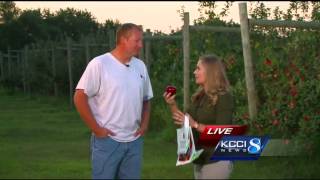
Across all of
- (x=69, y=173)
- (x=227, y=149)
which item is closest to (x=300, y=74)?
(x=69, y=173)

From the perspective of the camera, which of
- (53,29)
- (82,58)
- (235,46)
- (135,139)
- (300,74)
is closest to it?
(135,139)

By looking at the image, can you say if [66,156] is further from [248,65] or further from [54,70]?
[54,70]

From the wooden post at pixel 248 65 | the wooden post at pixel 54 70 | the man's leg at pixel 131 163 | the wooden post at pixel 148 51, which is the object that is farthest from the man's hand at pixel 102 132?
the wooden post at pixel 54 70

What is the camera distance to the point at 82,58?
20203 millimetres

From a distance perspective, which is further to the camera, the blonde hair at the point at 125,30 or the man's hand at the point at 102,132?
the blonde hair at the point at 125,30

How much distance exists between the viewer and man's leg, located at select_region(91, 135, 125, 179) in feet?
16.3

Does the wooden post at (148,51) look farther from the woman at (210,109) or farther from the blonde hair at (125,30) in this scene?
the woman at (210,109)

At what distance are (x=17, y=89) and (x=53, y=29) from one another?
25.2 ft

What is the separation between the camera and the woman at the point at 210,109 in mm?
4754

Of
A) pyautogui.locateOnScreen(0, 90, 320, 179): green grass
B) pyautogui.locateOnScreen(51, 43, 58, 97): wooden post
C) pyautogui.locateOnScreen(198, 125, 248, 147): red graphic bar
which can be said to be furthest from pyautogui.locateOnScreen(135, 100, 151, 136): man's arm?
pyautogui.locateOnScreen(51, 43, 58, 97): wooden post

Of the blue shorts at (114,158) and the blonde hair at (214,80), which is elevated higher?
the blonde hair at (214,80)

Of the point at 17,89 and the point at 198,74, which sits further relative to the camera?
the point at 17,89

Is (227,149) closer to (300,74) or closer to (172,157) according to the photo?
(300,74)

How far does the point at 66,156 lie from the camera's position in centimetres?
952
